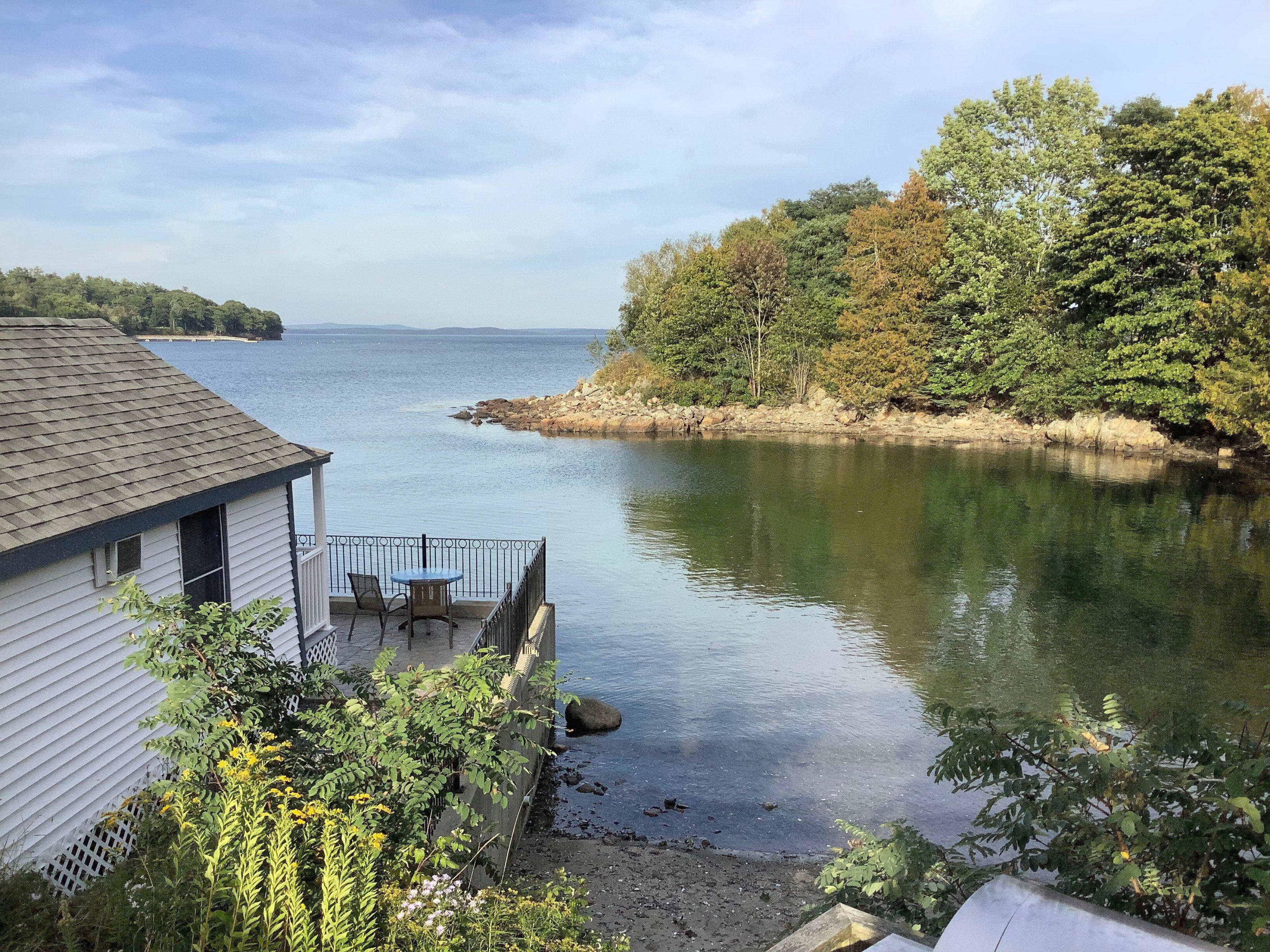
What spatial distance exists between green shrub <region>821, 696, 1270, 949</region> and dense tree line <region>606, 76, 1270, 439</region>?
103 feet

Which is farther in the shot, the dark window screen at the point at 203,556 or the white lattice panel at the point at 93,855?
the dark window screen at the point at 203,556

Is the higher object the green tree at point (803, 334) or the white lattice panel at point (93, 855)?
the green tree at point (803, 334)

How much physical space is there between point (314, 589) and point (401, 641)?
1.58m

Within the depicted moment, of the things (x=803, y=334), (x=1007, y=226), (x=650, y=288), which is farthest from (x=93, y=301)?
(x=1007, y=226)

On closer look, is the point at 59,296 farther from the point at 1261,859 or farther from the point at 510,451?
the point at 1261,859

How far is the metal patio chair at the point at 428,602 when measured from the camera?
504 inches

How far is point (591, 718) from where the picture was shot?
45.5 ft

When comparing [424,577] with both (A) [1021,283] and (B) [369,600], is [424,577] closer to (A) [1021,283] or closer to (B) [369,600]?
(B) [369,600]

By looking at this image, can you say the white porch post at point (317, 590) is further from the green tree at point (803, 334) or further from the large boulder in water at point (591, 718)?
the green tree at point (803, 334)

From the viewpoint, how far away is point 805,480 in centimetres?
3584

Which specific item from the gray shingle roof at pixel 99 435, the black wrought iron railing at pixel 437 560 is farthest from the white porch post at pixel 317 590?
the black wrought iron railing at pixel 437 560

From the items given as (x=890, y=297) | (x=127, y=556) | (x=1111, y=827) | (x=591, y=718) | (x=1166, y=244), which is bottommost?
(x=591, y=718)

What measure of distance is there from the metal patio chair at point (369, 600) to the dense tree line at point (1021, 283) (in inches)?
1198

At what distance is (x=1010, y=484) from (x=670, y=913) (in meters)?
29.8
